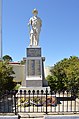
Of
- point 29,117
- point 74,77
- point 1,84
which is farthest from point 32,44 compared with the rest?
point 29,117

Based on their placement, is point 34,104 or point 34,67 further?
point 34,67

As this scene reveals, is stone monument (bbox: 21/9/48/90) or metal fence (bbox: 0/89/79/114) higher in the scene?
stone monument (bbox: 21/9/48/90)

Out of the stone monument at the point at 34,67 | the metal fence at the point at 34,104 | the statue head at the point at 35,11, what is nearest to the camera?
the metal fence at the point at 34,104

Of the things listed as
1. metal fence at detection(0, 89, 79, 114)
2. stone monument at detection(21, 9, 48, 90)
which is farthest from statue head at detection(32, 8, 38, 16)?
metal fence at detection(0, 89, 79, 114)

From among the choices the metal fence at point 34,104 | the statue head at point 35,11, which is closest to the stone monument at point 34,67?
the statue head at point 35,11

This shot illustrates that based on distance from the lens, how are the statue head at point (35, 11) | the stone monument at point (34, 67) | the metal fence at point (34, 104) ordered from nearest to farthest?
the metal fence at point (34, 104)
the stone monument at point (34, 67)
the statue head at point (35, 11)

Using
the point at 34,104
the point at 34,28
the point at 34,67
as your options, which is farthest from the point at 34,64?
the point at 34,104

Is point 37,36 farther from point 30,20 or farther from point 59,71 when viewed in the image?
point 59,71

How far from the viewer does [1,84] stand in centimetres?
2131

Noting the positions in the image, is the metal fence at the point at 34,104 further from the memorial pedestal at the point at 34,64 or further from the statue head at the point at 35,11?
the statue head at the point at 35,11

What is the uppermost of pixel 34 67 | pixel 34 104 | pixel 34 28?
pixel 34 28

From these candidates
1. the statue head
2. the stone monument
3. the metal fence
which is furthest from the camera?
the statue head

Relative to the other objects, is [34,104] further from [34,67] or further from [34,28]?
[34,28]

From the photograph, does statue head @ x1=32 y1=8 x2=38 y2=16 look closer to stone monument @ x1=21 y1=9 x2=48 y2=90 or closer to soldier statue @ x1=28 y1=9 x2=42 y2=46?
soldier statue @ x1=28 y1=9 x2=42 y2=46
